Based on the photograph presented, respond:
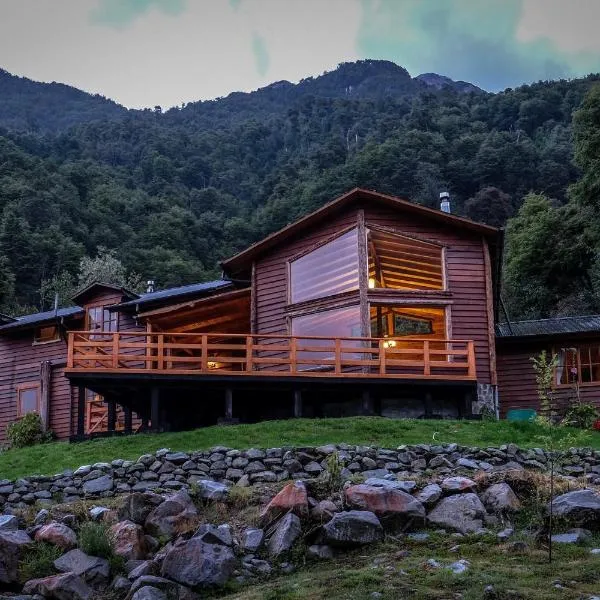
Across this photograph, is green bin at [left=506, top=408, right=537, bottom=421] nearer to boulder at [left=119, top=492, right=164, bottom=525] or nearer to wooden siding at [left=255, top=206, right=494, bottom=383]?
wooden siding at [left=255, top=206, right=494, bottom=383]

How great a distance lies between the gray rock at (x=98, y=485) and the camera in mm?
16859

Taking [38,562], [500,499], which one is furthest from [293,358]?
[38,562]

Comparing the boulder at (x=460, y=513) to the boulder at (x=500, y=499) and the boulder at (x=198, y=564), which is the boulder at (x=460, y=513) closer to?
the boulder at (x=500, y=499)

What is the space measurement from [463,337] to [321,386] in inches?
197

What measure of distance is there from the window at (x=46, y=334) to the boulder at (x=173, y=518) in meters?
19.3

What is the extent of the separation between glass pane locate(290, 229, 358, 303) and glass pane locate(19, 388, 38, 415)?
Answer: 12479mm

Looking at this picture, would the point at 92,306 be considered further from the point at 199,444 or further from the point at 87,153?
the point at 87,153

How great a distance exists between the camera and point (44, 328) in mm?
32281

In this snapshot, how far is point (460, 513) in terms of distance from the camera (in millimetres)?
13023

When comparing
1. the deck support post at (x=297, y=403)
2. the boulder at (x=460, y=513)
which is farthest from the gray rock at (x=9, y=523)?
the deck support post at (x=297, y=403)

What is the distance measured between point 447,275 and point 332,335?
3.98m

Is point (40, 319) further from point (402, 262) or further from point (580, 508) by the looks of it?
point (580, 508)

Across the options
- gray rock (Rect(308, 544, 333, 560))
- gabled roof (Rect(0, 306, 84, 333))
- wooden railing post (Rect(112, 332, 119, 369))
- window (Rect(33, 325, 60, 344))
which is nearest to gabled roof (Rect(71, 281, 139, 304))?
gabled roof (Rect(0, 306, 84, 333))

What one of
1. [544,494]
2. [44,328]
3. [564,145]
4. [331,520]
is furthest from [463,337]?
[564,145]
